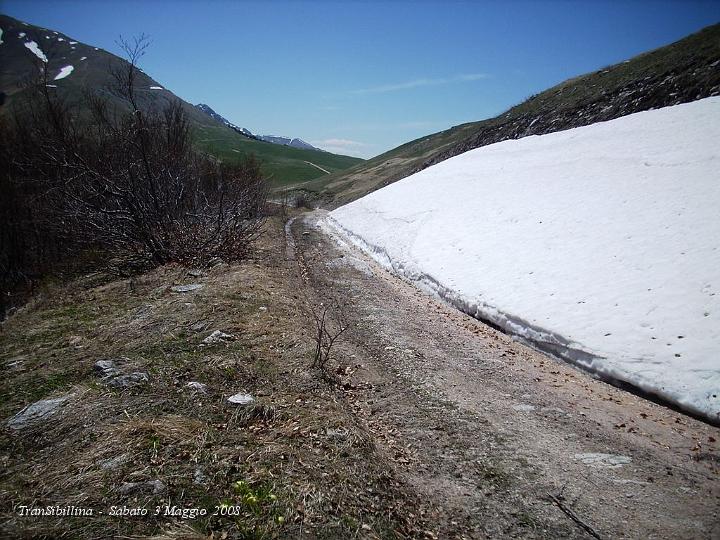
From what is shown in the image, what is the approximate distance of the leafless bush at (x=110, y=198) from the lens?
13.0m

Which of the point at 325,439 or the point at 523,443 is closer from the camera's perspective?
the point at 325,439

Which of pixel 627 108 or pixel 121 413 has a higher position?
pixel 627 108

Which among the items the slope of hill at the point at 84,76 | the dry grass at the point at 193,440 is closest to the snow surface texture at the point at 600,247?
the dry grass at the point at 193,440

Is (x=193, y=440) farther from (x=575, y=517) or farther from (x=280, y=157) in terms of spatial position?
(x=280, y=157)

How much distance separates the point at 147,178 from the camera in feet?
46.1

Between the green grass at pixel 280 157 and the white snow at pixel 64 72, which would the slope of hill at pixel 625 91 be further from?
the white snow at pixel 64 72

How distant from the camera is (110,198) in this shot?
1445 cm

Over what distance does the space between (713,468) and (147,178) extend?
55.0ft

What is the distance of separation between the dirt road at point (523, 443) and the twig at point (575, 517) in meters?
0.01

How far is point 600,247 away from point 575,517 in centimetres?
874

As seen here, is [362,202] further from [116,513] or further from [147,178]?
[116,513]

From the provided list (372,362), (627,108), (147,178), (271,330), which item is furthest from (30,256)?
(627,108)

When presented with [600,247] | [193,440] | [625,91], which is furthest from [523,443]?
[625,91]

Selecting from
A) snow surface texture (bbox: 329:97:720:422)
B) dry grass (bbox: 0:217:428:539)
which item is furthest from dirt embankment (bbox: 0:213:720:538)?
snow surface texture (bbox: 329:97:720:422)
